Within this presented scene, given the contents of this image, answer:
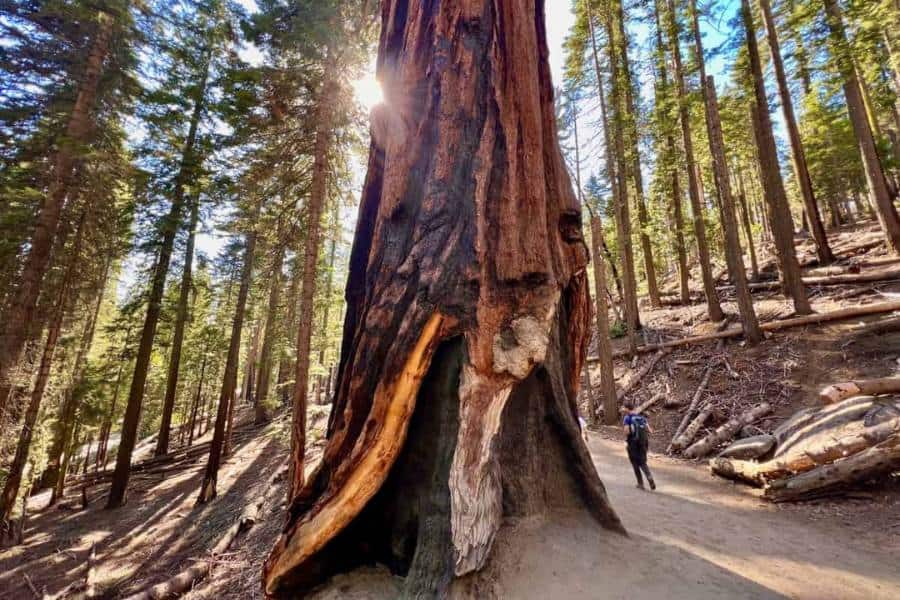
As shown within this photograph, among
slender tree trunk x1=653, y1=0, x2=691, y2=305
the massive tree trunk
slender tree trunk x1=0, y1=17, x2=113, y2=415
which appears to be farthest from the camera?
slender tree trunk x1=653, y1=0, x2=691, y2=305

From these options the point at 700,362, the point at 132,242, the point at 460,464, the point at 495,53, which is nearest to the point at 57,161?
the point at 132,242

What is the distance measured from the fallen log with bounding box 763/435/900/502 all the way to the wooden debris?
2.65m

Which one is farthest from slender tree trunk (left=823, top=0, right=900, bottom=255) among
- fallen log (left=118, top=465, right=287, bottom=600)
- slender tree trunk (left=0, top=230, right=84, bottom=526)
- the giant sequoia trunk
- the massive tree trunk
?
slender tree trunk (left=0, top=230, right=84, bottom=526)

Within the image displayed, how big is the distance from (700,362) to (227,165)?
51.4 feet

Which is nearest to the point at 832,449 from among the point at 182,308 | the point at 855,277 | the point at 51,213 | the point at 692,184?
the point at 855,277

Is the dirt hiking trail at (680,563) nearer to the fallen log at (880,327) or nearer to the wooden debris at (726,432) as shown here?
the wooden debris at (726,432)

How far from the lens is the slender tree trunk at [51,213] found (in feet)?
28.2

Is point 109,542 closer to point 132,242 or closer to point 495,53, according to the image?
point 132,242

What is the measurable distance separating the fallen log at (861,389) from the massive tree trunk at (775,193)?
496 centimetres

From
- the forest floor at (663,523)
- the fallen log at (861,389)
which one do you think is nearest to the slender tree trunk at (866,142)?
the forest floor at (663,523)

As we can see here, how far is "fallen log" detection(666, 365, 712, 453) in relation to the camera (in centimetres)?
956

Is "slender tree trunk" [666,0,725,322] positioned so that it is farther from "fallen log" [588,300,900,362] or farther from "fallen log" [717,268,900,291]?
"fallen log" [717,268,900,291]

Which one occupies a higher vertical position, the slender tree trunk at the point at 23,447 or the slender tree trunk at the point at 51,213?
the slender tree trunk at the point at 51,213

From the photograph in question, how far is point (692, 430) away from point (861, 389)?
10.8 ft
